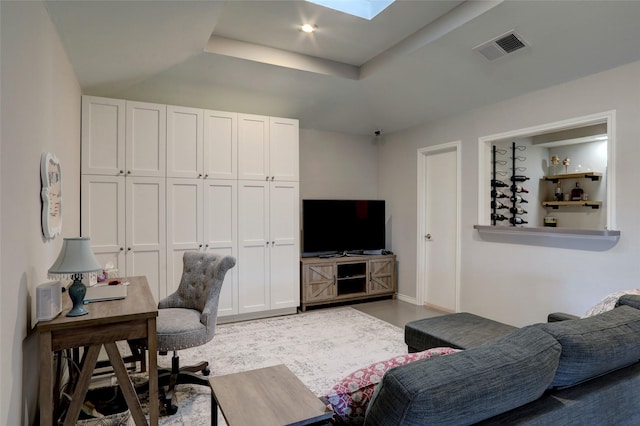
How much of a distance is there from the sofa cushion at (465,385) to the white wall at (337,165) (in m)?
4.35

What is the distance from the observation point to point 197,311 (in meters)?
2.87

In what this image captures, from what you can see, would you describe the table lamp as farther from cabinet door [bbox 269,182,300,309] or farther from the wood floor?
the wood floor

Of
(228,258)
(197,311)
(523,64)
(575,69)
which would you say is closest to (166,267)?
(197,311)

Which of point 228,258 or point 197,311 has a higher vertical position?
point 228,258

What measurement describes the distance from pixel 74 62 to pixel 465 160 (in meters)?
4.08

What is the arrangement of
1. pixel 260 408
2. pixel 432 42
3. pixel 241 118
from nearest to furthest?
pixel 260 408, pixel 432 42, pixel 241 118

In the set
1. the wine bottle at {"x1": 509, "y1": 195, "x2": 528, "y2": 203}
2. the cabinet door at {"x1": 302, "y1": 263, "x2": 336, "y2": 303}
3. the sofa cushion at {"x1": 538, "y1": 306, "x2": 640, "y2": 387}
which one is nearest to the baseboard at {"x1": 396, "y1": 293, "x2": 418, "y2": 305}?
the cabinet door at {"x1": 302, "y1": 263, "x2": 336, "y2": 303}

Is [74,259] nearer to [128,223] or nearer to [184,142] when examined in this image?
[128,223]

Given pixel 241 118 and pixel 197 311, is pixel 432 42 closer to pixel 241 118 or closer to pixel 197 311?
pixel 241 118

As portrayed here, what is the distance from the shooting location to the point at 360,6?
10.2ft

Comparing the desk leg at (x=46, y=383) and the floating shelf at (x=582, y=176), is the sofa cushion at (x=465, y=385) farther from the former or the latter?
the floating shelf at (x=582, y=176)

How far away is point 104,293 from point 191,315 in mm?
668

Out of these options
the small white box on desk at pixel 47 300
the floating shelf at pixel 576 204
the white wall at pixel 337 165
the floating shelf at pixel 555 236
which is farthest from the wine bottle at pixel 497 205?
the small white box on desk at pixel 47 300

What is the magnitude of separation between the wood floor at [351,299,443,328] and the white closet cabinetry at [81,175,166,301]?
257 centimetres
